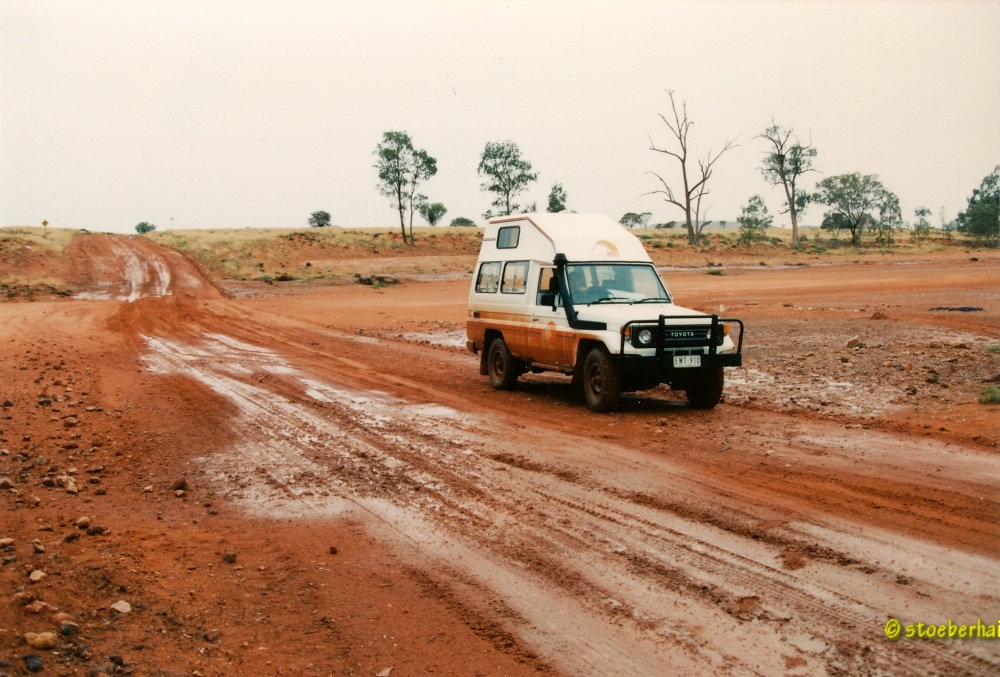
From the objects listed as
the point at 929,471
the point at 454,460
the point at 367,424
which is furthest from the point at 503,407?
the point at 929,471

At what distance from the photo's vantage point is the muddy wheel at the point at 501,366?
1271 cm

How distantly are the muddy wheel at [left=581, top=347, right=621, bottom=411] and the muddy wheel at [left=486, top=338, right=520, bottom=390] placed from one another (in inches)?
71.6

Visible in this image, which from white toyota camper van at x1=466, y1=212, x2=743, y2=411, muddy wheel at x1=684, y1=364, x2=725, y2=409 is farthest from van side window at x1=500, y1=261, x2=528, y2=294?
muddy wheel at x1=684, y1=364, x2=725, y2=409

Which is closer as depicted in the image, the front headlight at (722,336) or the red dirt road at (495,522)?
the red dirt road at (495,522)

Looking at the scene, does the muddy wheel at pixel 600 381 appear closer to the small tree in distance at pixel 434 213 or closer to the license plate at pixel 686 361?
the license plate at pixel 686 361

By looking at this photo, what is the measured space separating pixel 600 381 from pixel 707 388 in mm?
1426

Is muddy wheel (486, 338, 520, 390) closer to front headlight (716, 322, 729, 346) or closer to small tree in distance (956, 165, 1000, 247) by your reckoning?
front headlight (716, 322, 729, 346)

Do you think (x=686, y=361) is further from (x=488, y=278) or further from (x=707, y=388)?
(x=488, y=278)

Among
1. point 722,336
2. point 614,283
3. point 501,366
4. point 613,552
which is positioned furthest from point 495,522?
point 501,366

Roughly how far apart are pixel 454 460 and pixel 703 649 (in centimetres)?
427

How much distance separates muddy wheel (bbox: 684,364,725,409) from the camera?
35.8 ft

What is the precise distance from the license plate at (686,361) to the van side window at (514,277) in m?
2.72

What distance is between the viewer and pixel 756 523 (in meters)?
6.19

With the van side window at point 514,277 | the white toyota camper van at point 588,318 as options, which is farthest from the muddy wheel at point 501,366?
the van side window at point 514,277
